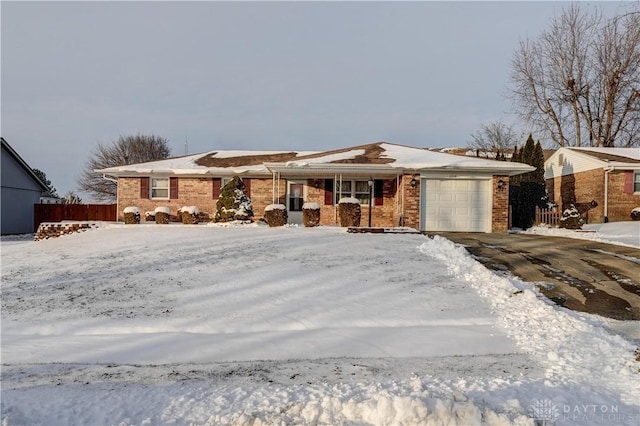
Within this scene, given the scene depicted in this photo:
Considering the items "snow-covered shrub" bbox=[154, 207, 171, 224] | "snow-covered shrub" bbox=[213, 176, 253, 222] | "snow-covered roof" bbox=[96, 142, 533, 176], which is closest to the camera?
"snow-covered shrub" bbox=[213, 176, 253, 222]

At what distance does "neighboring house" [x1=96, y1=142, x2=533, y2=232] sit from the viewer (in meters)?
16.5

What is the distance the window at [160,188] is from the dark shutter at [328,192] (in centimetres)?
779

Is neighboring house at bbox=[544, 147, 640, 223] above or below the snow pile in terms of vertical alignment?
above

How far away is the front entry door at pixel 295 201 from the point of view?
1895 centimetres

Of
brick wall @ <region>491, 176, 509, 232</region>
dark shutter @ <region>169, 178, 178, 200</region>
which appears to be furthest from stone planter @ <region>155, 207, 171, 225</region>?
brick wall @ <region>491, 176, 509, 232</region>

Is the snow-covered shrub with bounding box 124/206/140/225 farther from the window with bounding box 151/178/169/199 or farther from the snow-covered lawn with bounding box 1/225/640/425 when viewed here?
the snow-covered lawn with bounding box 1/225/640/425

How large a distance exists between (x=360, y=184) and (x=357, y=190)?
31 centimetres

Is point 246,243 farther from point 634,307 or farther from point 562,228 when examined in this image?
point 562,228

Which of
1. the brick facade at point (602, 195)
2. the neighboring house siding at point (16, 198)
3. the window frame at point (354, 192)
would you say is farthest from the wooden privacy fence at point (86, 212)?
the brick facade at point (602, 195)

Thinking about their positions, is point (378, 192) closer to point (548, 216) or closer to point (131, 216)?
point (548, 216)

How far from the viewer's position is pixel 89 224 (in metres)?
16.4

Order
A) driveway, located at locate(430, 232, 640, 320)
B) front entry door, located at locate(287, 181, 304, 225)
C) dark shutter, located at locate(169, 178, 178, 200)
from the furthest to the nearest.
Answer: dark shutter, located at locate(169, 178, 178, 200) → front entry door, located at locate(287, 181, 304, 225) → driveway, located at locate(430, 232, 640, 320)

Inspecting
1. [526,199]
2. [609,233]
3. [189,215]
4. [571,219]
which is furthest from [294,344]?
[526,199]

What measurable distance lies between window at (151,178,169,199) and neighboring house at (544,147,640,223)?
21.3m
